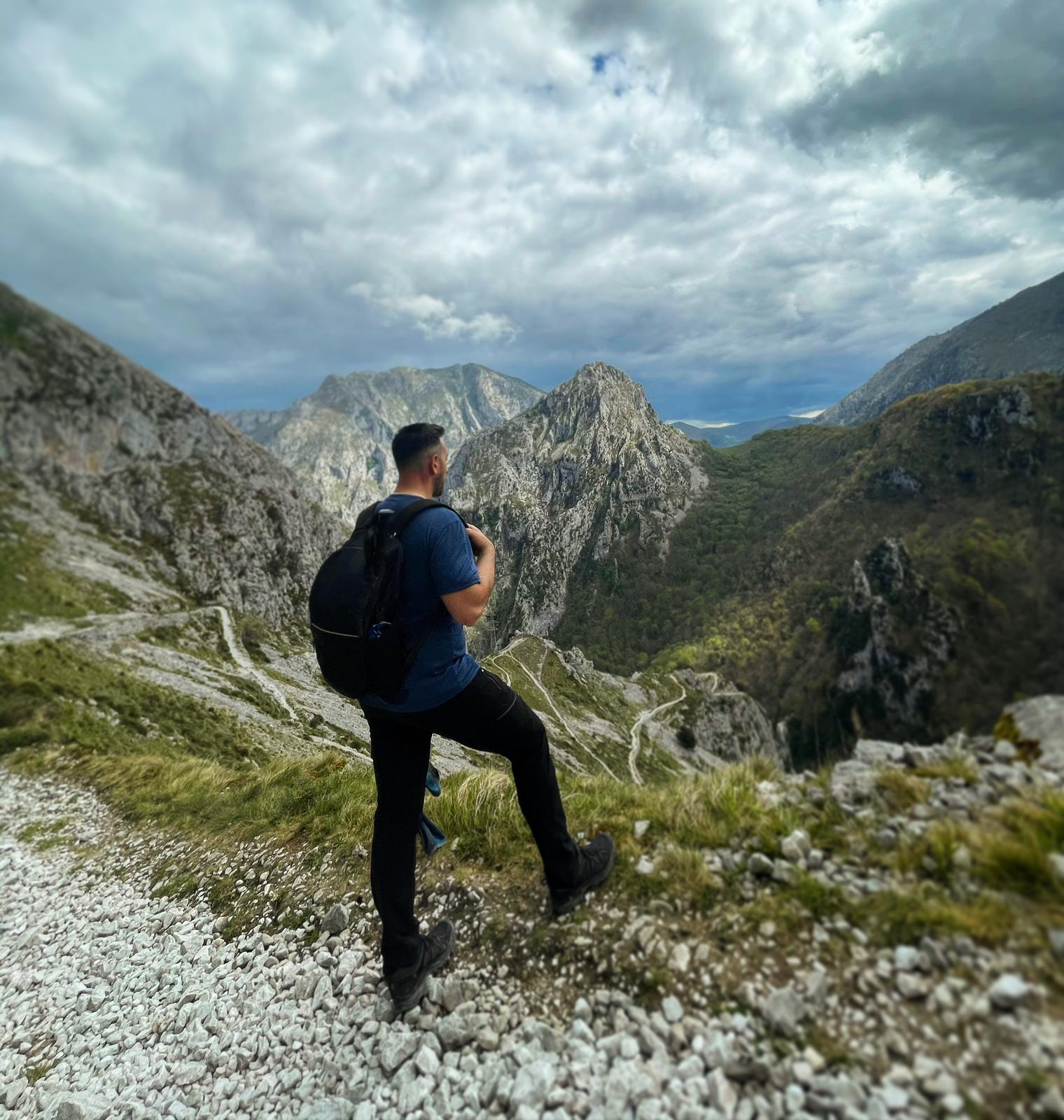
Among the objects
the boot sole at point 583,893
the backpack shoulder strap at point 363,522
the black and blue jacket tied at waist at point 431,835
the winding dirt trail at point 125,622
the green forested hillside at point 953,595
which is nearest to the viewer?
the green forested hillside at point 953,595

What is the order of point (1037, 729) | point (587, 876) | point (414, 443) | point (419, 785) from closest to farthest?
point (1037, 729)
point (419, 785)
point (587, 876)
point (414, 443)

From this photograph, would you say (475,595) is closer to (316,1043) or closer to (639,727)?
(316,1043)

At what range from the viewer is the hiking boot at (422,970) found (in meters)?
4.36

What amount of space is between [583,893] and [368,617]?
3.20 meters

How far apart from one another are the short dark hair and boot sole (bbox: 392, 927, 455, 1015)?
445cm

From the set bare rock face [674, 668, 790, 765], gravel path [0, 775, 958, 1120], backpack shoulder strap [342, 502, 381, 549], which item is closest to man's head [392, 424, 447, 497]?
backpack shoulder strap [342, 502, 381, 549]

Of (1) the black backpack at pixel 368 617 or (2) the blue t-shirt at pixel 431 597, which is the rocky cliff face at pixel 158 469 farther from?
(2) the blue t-shirt at pixel 431 597

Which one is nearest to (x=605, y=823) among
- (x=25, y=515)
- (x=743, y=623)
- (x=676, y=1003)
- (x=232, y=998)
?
(x=676, y=1003)

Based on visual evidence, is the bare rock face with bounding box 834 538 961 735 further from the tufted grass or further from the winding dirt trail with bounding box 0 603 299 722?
the winding dirt trail with bounding box 0 603 299 722

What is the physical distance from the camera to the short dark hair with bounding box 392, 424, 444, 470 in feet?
15.6

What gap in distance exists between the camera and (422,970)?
4.50 m

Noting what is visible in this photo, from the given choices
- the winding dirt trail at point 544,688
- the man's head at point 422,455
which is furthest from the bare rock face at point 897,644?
the winding dirt trail at point 544,688

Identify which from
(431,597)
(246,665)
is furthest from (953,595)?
(246,665)

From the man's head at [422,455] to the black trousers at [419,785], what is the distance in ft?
6.30
